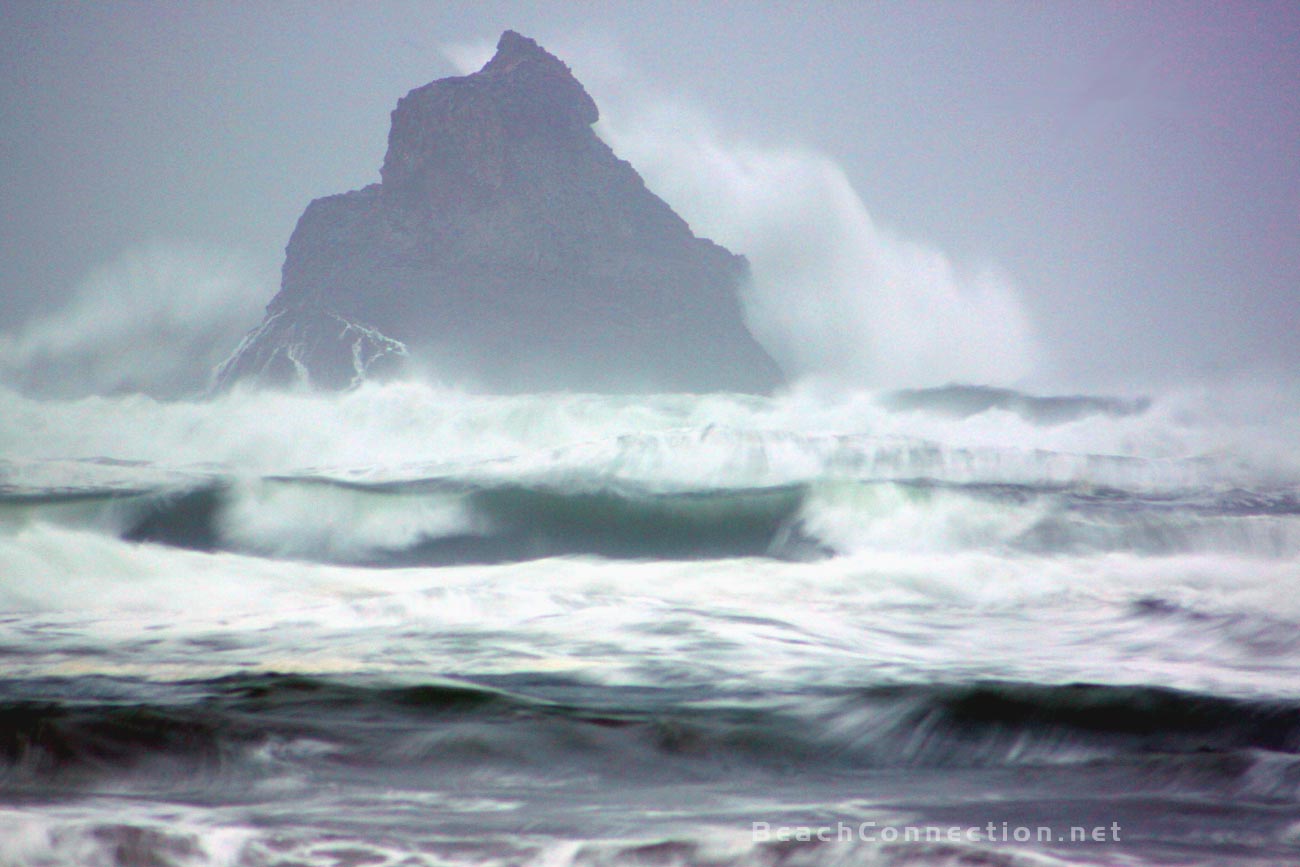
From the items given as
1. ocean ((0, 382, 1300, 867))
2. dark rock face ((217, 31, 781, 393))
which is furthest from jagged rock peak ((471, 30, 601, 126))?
ocean ((0, 382, 1300, 867))

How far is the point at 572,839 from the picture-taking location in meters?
2.66

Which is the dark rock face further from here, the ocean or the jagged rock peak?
the ocean

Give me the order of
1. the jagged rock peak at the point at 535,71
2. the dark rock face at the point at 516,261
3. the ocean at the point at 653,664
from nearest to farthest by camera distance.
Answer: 1. the ocean at the point at 653,664
2. the dark rock face at the point at 516,261
3. the jagged rock peak at the point at 535,71

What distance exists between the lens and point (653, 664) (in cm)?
510

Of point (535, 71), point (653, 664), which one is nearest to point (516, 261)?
point (535, 71)

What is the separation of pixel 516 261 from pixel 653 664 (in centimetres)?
5101

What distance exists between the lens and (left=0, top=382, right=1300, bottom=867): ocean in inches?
109

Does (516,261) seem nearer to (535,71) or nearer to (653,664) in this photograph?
(535,71)

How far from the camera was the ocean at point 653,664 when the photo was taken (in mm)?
2768

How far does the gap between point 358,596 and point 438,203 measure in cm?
4947

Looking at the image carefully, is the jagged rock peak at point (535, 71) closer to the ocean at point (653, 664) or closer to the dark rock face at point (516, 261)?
the dark rock face at point (516, 261)

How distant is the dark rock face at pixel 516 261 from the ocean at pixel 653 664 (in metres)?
38.1

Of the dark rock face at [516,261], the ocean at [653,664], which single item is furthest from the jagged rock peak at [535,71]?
the ocean at [653,664]

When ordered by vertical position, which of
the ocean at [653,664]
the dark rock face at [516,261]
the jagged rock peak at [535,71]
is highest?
the jagged rock peak at [535,71]
